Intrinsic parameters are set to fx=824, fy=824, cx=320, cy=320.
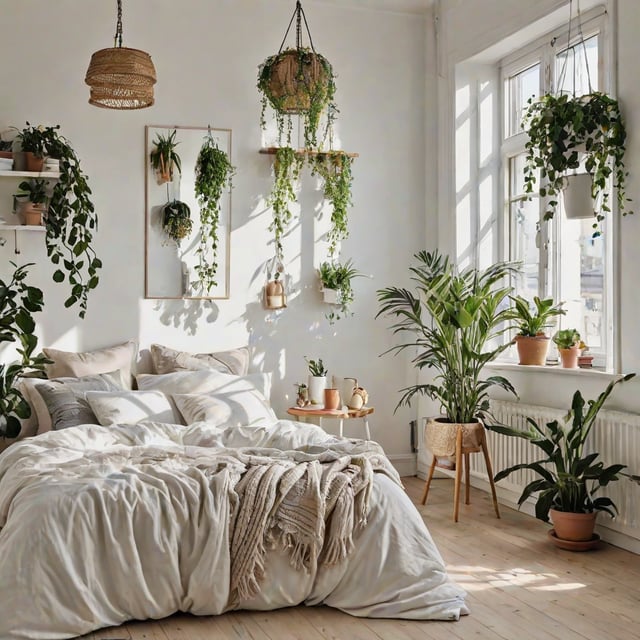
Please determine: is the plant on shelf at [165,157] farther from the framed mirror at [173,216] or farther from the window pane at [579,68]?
the window pane at [579,68]

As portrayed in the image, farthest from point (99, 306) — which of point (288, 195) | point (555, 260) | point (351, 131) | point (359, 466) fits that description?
point (555, 260)

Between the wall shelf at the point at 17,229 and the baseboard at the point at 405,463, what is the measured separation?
2.97 meters

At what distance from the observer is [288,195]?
232 inches

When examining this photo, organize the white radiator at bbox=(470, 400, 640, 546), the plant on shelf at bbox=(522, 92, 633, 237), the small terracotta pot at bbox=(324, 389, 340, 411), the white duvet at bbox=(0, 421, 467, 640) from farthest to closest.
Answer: the small terracotta pot at bbox=(324, 389, 340, 411) < the plant on shelf at bbox=(522, 92, 633, 237) < the white radiator at bbox=(470, 400, 640, 546) < the white duvet at bbox=(0, 421, 467, 640)

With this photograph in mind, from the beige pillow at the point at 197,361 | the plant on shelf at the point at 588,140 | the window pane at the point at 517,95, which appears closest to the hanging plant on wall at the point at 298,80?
the plant on shelf at the point at 588,140

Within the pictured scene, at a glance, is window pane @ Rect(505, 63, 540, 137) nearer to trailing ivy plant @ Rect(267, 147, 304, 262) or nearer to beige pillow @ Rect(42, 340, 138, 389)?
trailing ivy plant @ Rect(267, 147, 304, 262)

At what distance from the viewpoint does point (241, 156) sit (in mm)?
5801

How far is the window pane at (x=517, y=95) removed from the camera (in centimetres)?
555

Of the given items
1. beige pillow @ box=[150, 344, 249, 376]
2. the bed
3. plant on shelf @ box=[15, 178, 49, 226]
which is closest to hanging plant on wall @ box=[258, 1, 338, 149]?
plant on shelf @ box=[15, 178, 49, 226]

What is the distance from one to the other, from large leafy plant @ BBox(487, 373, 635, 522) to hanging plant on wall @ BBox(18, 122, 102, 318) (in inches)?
111

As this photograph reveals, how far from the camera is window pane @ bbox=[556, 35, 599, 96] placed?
4.86 metres

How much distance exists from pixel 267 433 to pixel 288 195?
2.20m

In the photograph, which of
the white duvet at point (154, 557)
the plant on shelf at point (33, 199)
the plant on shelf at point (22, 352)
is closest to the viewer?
the white duvet at point (154, 557)

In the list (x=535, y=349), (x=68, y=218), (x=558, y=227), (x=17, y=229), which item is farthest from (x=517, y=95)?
(x=17, y=229)
